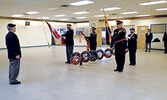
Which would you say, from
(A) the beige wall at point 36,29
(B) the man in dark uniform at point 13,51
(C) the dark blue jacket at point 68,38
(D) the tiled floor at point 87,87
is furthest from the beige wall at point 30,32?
(B) the man in dark uniform at point 13,51

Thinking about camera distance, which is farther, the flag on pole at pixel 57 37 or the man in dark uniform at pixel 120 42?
the flag on pole at pixel 57 37

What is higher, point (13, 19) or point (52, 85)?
point (13, 19)

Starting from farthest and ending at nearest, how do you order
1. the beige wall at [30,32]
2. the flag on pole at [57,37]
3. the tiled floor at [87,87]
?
the beige wall at [30,32] → the flag on pole at [57,37] → the tiled floor at [87,87]

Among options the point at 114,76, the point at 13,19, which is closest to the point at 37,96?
the point at 114,76

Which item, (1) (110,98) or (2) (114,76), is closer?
(1) (110,98)

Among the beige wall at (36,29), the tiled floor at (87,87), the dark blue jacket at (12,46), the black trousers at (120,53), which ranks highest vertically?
the beige wall at (36,29)

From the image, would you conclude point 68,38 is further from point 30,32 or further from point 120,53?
point 30,32

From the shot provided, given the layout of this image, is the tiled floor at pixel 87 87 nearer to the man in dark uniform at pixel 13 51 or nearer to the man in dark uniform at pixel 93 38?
the man in dark uniform at pixel 13 51

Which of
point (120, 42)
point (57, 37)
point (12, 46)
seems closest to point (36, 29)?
point (57, 37)

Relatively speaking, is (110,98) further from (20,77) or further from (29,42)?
(29,42)

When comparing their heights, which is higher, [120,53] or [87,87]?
[120,53]

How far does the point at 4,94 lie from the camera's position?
3.40 metres

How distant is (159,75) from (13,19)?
13.9 metres

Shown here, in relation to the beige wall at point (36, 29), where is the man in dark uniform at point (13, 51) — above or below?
below
